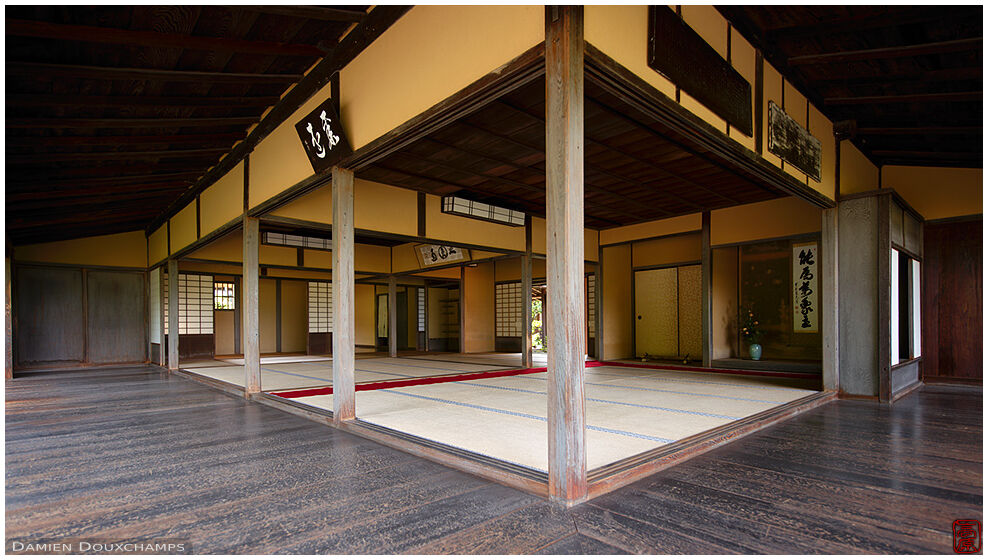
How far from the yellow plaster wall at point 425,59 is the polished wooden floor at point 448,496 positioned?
6.77 ft

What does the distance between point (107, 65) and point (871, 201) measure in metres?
6.52

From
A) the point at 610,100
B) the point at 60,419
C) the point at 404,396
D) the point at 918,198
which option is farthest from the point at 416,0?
the point at 918,198

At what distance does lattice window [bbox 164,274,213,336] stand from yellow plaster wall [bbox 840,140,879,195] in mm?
11097

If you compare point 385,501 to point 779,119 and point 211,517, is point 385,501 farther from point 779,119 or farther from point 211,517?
Result: point 779,119

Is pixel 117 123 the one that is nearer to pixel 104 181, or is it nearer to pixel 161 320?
pixel 104 181

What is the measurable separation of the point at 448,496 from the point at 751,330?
23.1ft

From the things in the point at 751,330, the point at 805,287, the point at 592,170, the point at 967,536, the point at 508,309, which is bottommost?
the point at 967,536

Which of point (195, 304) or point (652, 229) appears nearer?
point (652, 229)

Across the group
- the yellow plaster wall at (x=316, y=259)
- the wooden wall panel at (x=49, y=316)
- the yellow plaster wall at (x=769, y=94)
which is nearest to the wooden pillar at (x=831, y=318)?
the yellow plaster wall at (x=769, y=94)

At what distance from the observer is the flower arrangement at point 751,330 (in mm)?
7703

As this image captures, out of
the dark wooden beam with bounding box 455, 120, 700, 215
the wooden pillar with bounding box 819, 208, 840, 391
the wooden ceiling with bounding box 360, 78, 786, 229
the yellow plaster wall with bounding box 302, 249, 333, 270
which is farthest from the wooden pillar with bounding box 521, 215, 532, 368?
the yellow plaster wall with bounding box 302, 249, 333, 270

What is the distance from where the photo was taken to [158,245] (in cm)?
856

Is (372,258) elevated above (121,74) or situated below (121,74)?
below

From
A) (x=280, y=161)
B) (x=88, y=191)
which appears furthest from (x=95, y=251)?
(x=280, y=161)
